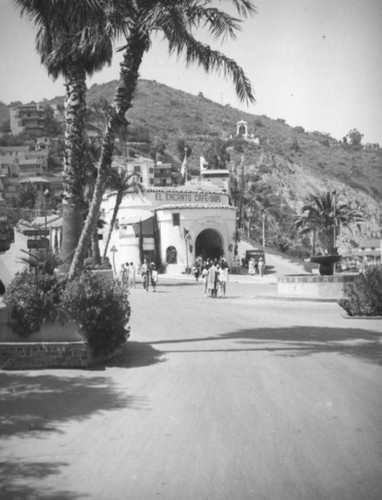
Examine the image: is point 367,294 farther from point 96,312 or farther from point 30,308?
point 30,308

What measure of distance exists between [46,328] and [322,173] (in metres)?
137

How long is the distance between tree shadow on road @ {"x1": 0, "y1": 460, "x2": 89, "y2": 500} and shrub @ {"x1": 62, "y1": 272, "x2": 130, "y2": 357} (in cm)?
459

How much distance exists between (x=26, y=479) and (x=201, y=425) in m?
2.08

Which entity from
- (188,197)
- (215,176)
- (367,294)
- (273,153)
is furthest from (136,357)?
(273,153)

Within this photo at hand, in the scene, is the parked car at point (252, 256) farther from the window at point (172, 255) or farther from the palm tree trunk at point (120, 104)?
the palm tree trunk at point (120, 104)

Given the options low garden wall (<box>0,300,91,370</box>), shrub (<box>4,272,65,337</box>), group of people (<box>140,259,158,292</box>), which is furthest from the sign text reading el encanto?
low garden wall (<box>0,300,91,370</box>)

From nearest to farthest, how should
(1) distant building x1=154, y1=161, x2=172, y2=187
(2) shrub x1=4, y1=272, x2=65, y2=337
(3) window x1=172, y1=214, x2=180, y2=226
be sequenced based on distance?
(2) shrub x1=4, y1=272, x2=65, y2=337
(3) window x1=172, y1=214, x2=180, y2=226
(1) distant building x1=154, y1=161, x2=172, y2=187

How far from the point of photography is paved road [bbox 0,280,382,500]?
500 centimetres

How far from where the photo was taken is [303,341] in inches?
502

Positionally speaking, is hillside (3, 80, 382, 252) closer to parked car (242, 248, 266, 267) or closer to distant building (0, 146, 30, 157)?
distant building (0, 146, 30, 157)

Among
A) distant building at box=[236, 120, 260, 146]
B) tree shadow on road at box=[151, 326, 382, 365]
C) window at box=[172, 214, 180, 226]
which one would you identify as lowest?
tree shadow on road at box=[151, 326, 382, 365]

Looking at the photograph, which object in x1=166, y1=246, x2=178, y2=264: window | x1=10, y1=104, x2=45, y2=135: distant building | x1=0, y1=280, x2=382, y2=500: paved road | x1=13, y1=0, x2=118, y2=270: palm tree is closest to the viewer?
x1=0, y1=280, x2=382, y2=500: paved road

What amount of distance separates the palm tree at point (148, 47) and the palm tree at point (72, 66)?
64cm

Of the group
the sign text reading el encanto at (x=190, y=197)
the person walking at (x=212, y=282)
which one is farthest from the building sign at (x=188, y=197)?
the person walking at (x=212, y=282)
